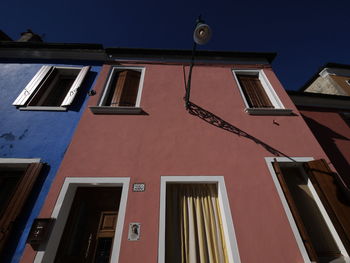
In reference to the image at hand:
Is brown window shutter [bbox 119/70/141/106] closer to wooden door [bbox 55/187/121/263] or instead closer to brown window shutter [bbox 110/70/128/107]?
brown window shutter [bbox 110/70/128/107]

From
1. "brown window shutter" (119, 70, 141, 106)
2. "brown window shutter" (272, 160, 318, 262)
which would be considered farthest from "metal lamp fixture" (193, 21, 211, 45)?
"brown window shutter" (272, 160, 318, 262)

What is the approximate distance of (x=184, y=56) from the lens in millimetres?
5871

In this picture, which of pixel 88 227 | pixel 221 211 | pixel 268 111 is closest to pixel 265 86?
pixel 268 111

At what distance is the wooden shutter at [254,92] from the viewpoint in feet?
16.0

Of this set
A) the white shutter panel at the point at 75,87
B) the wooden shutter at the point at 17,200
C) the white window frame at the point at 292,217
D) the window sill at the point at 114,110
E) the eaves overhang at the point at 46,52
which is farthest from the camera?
the eaves overhang at the point at 46,52

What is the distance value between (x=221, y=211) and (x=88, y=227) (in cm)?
263

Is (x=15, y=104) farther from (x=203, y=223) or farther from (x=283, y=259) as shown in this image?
(x=283, y=259)

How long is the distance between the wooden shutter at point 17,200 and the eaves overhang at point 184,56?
4115 mm

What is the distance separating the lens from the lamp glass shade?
10.9 ft

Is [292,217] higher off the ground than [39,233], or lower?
higher

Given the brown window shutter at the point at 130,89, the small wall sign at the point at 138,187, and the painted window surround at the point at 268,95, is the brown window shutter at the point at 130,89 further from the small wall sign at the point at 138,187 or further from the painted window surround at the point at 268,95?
the painted window surround at the point at 268,95

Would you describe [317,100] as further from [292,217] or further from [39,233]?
[39,233]

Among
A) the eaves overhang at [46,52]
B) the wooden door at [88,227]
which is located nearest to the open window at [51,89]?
the eaves overhang at [46,52]

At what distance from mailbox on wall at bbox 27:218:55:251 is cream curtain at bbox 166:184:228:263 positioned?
6.54 feet
